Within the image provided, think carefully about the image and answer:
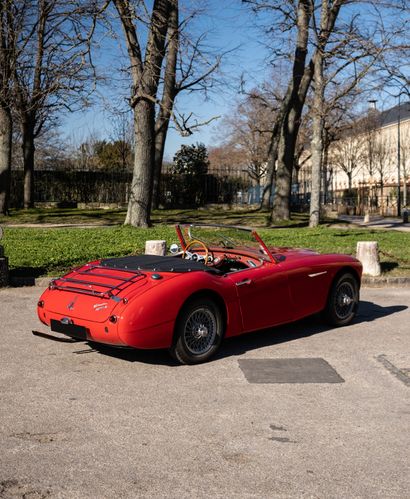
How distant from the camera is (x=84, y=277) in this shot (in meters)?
6.93

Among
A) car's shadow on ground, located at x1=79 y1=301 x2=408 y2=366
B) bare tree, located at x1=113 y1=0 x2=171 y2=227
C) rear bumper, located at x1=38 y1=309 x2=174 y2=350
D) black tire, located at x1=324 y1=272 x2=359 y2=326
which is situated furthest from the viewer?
bare tree, located at x1=113 y1=0 x2=171 y2=227

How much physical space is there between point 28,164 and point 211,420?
1135 inches

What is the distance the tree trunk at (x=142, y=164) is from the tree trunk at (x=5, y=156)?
722cm

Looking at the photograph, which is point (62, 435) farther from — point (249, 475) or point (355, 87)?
point (355, 87)

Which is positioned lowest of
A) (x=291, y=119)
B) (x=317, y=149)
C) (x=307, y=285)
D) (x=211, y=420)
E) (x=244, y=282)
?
(x=211, y=420)

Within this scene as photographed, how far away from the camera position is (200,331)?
6.57 meters

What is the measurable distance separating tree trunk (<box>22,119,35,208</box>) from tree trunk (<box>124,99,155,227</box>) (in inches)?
535

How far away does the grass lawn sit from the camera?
1332 cm

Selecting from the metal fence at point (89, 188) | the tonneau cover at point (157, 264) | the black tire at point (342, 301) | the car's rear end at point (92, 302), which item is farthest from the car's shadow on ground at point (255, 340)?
the metal fence at point (89, 188)

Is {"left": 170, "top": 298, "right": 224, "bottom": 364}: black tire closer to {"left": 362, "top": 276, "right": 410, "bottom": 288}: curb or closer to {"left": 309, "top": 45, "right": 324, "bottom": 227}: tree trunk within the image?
{"left": 362, "top": 276, "right": 410, "bottom": 288}: curb

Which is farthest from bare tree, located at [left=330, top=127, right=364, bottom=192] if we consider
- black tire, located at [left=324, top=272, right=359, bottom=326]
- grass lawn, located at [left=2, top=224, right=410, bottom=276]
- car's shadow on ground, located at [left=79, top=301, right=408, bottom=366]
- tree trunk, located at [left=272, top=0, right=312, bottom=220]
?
black tire, located at [left=324, top=272, right=359, bottom=326]

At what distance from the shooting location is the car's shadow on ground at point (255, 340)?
270 inches

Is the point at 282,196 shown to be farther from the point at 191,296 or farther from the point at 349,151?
the point at 349,151

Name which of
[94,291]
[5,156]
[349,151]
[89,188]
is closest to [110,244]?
[94,291]
